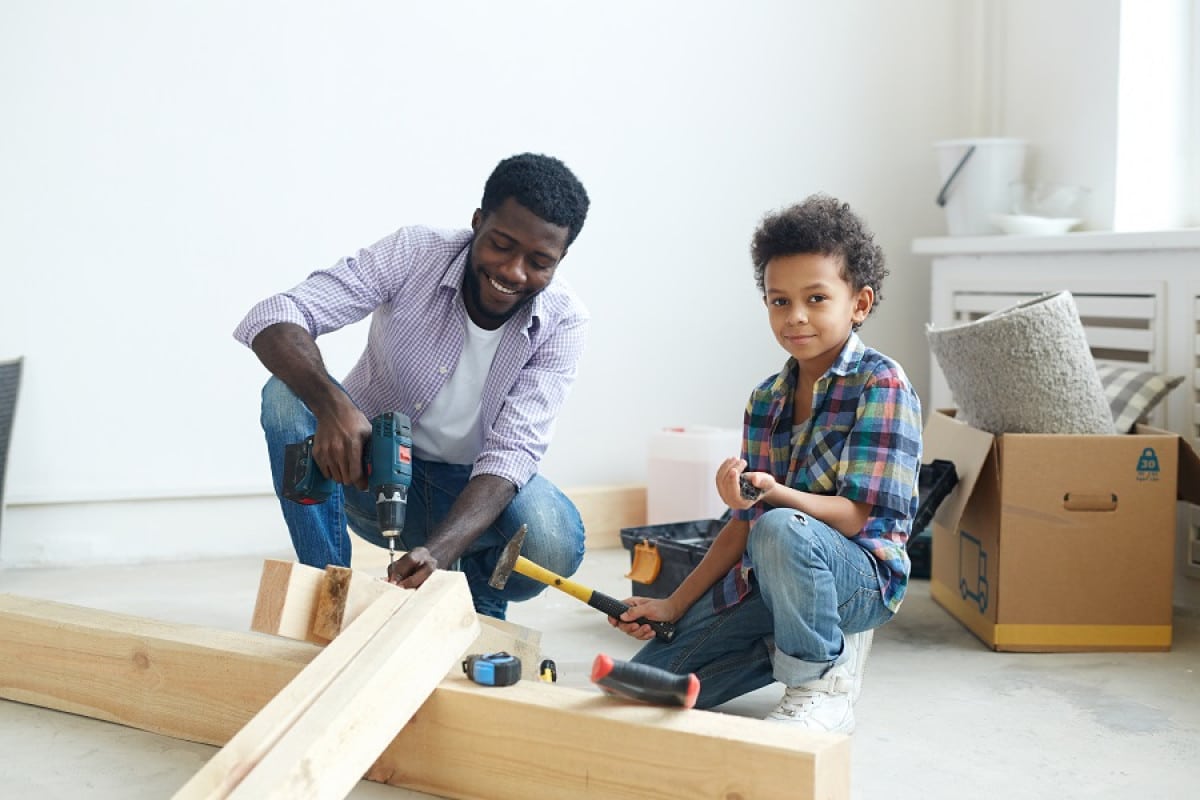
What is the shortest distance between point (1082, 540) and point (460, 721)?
4.92 feet

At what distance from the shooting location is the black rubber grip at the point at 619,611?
215 cm

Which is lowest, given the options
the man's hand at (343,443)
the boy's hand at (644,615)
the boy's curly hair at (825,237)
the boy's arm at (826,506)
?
the boy's hand at (644,615)

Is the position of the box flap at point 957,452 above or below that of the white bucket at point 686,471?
above

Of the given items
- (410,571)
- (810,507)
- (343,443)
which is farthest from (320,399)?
(810,507)

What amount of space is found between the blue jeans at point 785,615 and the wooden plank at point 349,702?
474 mm

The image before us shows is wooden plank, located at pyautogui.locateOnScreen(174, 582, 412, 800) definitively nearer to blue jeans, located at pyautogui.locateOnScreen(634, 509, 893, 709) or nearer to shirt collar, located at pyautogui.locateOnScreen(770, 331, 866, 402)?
blue jeans, located at pyautogui.locateOnScreen(634, 509, 893, 709)

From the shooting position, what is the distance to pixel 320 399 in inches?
81.4

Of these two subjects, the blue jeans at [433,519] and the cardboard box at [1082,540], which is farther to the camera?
the cardboard box at [1082,540]

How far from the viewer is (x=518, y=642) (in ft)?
6.81

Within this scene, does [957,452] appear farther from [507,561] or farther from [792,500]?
[507,561]

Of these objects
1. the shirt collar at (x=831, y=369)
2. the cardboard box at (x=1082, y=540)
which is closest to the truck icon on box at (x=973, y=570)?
the cardboard box at (x=1082, y=540)

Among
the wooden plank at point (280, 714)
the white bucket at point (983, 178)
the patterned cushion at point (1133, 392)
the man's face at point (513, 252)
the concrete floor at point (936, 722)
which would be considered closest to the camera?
the wooden plank at point (280, 714)

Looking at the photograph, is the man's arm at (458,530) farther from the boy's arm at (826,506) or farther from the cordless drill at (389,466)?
the boy's arm at (826,506)

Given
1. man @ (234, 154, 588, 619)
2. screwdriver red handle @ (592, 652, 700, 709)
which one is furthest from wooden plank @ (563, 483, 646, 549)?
screwdriver red handle @ (592, 652, 700, 709)
